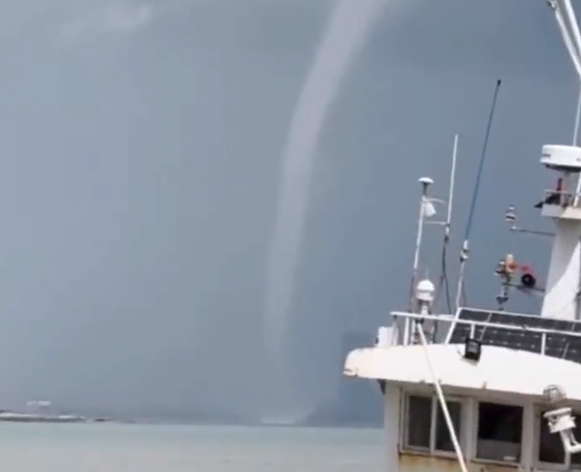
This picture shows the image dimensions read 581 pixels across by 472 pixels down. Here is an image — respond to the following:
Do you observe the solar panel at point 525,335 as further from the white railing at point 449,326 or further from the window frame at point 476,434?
the window frame at point 476,434

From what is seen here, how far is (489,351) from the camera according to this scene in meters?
40.2

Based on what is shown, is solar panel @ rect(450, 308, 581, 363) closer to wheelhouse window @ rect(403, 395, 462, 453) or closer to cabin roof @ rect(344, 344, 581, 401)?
cabin roof @ rect(344, 344, 581, 401)

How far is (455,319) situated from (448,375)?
207 centimetres

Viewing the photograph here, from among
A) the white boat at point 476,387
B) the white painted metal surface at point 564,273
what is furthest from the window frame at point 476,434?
the white painted metal surface at point 564,273

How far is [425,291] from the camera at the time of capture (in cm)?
4272

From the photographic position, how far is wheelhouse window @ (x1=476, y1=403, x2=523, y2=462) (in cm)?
4053

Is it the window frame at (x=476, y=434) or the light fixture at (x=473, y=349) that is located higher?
the light fixture at (x=473, y=349)

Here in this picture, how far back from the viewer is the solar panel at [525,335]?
1630 inches

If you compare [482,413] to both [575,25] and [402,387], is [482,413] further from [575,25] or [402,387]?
[575,25]

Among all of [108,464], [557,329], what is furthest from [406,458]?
[108,464]

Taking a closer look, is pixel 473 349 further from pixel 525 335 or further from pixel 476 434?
pixel 525 335

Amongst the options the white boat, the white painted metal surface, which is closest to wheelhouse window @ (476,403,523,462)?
the white boat

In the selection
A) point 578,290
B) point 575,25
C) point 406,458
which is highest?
point 575,25

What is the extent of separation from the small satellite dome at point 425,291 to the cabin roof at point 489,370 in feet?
6.55
